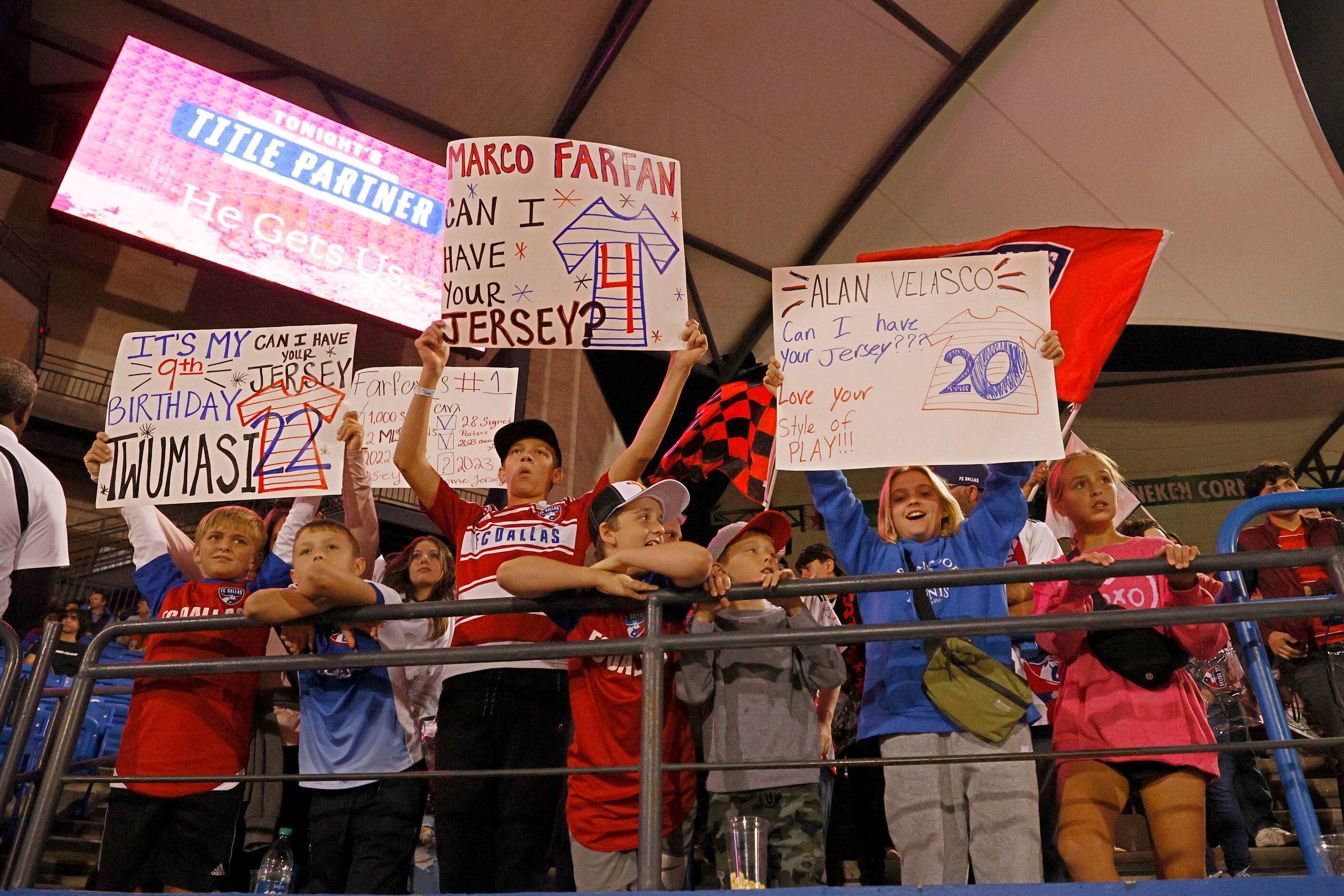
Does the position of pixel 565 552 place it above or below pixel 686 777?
above

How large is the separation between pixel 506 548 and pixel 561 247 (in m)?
1.31

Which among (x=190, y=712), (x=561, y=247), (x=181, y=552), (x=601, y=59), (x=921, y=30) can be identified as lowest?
(x=190, y=712)

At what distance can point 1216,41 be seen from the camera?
26.8 ft

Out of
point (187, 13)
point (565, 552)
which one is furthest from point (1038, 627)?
point (187, 13)

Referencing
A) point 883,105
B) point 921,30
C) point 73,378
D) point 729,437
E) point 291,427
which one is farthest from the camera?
point 73,378

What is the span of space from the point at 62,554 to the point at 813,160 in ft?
25.8

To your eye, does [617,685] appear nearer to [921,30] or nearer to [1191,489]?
Answer: [921,30]

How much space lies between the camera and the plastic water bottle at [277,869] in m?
4.03

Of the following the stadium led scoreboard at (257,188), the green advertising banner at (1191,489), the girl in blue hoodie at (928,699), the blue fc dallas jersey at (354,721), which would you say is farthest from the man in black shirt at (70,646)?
the green advertising banner at (1191,489)

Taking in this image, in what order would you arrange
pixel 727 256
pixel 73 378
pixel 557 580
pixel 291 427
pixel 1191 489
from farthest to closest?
pixel 1191 489 < pixel 73 378 < pixel 727 256 < pixel 291 427 < pixel 557 580

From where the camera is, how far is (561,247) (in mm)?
4195

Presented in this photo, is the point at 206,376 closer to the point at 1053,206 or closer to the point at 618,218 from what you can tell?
the point at 618,218

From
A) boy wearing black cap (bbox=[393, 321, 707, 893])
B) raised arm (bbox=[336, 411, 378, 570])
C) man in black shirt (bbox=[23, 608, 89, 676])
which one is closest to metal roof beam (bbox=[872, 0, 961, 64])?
boy wearing black cap (bbox=[393, 321, 707, 893])

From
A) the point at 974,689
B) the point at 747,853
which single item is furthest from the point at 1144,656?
the point at 747,853
